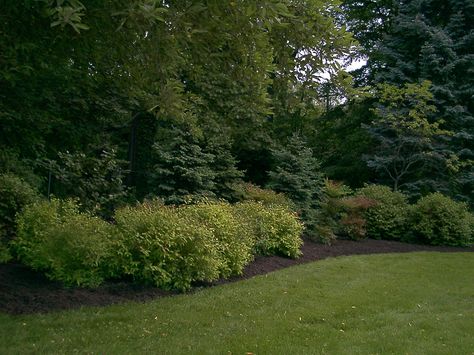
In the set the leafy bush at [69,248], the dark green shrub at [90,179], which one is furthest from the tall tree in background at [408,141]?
the leafy bush at [69,248]

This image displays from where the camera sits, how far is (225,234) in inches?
349

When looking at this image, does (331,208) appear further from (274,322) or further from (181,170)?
(274,322)

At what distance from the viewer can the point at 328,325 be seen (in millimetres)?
6254

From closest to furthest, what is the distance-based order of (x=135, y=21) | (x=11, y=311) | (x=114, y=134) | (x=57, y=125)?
(x=135, y=21) < (x=11, y=311) < (x=57, y=125) < (x=114, y=134)

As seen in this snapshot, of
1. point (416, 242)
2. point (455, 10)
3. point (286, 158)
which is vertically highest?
point (455, 10)

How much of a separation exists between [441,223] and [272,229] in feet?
23.0

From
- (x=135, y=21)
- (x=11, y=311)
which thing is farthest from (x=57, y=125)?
(x=135, y=21)

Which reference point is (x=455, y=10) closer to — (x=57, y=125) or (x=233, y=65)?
(x=57, y=125)

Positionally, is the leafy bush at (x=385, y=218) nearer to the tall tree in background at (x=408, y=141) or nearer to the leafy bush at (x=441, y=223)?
the leafy bush at (x=441, y=223)

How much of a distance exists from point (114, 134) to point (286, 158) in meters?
6.13

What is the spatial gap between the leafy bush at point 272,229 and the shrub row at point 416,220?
405 cm

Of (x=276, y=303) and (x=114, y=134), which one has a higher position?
(x=114, y=134)

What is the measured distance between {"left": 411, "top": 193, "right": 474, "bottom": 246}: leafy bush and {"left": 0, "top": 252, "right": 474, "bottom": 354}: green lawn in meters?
6.67

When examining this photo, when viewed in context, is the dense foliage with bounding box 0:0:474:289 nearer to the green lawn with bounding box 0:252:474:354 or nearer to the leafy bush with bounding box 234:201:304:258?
the leafy bush with bounding box 234:201:304:258
